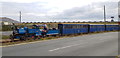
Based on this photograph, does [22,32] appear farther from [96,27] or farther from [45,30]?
[96,27]

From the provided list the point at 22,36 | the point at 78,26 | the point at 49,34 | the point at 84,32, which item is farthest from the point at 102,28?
→ the point at 22,36

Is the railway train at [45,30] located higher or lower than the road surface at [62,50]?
higher

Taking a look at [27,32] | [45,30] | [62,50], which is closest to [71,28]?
[45,30]

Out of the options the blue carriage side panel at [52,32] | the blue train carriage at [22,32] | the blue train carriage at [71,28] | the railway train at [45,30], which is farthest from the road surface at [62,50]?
the blue train carriage at [71,28]

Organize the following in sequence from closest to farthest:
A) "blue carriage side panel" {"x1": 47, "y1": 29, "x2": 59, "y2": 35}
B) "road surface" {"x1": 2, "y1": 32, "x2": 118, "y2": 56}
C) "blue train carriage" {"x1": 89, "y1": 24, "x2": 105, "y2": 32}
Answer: "road surface" {"x1": 2, "y1": 32, "x2": 118, "y2": 56} < "blue carriage side panel" {"x1": 47, "y1": 29, "x2": 59, "y2": 35} < "blue train carriage" {"x1": 89, "y1": 24, "x2": 105, "y2": 32}

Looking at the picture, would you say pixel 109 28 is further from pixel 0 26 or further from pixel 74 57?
pixel 74 57

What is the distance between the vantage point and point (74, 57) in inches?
415

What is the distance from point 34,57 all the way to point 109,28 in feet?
180

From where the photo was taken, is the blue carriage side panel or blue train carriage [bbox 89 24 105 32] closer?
the blue carriage side panel

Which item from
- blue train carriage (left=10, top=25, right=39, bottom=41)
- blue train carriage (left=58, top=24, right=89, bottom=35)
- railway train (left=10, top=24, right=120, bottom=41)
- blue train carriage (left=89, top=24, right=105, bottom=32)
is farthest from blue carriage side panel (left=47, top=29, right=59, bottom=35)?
blue train carriage (left=89, top=24, right=105, bottom=32)

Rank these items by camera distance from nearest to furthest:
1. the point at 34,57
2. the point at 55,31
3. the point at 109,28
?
the point at 34,57, the point at 55,31, the point at 109,28

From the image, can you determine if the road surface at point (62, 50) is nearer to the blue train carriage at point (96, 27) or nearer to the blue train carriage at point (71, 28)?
the blue train carriage at point (71, 28)

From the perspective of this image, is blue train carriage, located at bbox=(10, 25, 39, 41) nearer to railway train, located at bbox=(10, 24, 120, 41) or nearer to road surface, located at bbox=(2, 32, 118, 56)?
railway train, located at bbox=(10, 24, 120, 41)

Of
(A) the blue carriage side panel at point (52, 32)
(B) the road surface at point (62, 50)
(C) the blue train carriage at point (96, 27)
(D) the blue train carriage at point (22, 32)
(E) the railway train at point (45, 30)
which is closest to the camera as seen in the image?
(B) the road surface at point (62, 50)
